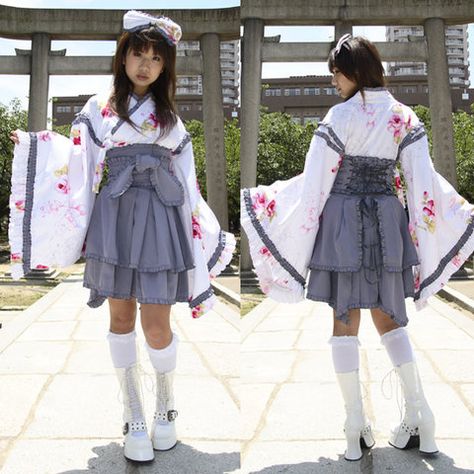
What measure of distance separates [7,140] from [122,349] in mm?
6284

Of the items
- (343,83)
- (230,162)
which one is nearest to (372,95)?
(343,83)

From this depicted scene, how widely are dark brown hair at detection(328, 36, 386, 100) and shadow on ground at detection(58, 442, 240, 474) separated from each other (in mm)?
1211

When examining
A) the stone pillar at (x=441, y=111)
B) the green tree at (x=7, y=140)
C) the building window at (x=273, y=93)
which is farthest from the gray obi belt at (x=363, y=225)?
the building window at (x=273, y=93)

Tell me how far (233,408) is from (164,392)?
0.37 meters

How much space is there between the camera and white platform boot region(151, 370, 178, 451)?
184cm

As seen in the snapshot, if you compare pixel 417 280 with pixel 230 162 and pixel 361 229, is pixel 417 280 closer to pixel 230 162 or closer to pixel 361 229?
pixel 361 229

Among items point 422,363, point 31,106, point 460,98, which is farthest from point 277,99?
point 460,98

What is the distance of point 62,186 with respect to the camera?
1778mm

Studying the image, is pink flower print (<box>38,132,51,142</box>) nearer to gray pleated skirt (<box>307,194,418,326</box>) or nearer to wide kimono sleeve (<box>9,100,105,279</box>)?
wide kimono sleeve (<box>9,100,105,279</box>)

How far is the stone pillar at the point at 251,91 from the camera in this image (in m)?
4.26

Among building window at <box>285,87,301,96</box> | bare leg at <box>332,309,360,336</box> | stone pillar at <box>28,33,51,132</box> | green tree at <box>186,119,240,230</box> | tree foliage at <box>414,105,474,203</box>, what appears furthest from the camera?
building window at <box>285,87,301,96</box>

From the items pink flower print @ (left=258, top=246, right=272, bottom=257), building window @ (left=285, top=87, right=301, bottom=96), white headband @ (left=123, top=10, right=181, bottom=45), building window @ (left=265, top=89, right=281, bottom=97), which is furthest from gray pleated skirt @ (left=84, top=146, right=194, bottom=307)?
building window @ (left=265, top=89, right=281, bottom=97)

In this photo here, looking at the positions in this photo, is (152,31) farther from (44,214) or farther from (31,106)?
(31,106)

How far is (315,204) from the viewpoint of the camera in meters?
1.77
